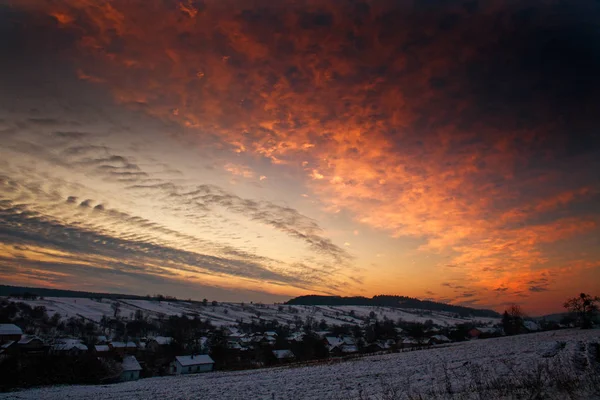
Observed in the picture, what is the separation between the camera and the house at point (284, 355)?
71.2 m

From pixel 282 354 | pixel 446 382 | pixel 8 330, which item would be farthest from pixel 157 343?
pixel 446 382

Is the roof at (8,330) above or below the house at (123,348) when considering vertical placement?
above

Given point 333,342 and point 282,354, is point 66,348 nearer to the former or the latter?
point 282,354

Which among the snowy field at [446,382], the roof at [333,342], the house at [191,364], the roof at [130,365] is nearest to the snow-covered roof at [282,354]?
the house at [191,364]

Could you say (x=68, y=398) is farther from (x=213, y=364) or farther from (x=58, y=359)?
(x=213, y=364)

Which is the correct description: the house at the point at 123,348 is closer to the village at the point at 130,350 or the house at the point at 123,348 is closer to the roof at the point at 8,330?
the village at the point at 130,350

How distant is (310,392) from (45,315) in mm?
160478

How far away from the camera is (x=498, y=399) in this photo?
32.7 ft

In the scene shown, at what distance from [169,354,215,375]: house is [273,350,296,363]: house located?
1371 centimetres

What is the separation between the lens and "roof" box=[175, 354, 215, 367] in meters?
66.0

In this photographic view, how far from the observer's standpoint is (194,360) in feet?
224

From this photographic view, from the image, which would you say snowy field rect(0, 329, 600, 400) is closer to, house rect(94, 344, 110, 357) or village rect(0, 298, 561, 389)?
village rect(0, 298, 561, 389)

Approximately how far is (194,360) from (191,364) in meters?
2.07

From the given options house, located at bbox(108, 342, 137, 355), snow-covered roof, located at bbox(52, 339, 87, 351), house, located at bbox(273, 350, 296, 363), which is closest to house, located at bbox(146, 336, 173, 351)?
house, located at bbox(108, 342, 137, 355)
